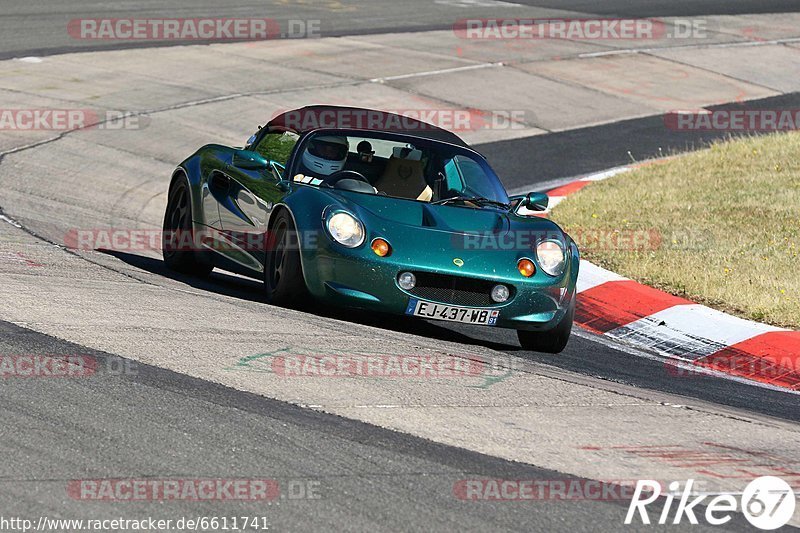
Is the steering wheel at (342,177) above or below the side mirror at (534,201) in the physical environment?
above

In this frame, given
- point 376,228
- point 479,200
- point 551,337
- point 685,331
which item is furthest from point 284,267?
point 685,331

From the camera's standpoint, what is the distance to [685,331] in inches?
353

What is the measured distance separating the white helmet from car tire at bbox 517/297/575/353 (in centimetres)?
169

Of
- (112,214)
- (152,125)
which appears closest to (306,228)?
(112,214)

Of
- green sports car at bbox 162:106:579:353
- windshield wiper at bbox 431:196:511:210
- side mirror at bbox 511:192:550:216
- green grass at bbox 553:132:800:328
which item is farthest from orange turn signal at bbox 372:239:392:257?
green grass at bbox 553:132:800:328

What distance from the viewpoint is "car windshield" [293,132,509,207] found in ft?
29.1

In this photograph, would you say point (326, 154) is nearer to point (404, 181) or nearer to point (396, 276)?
point (404, 181)

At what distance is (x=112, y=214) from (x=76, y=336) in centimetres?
562

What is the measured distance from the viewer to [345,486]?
187 inches

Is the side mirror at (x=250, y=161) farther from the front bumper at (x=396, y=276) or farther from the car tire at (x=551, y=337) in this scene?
the car tire at (x=551, y=337)

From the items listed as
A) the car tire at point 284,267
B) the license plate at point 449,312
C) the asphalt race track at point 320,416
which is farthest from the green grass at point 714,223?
the car tire at point 284,267

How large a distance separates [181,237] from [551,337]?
119 inches

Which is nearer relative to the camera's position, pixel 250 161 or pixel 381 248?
pixel 381 248

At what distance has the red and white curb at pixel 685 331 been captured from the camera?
8.29 meters
